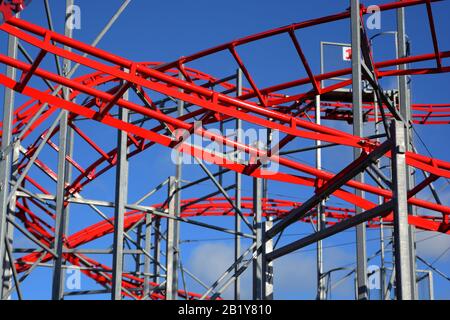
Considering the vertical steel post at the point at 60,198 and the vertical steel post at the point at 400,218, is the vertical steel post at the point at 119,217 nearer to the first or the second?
the vertical steel post at the point at 60,198

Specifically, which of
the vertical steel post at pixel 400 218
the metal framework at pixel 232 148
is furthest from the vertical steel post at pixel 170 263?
the vertical steel post at pixel 400 218

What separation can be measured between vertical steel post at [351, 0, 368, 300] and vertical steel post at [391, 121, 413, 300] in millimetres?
2084

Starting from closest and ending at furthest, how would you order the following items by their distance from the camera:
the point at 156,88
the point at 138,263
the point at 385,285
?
the point at 156,88 < the point at 385,285 < the point at 138,263

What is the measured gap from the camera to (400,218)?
580 cm

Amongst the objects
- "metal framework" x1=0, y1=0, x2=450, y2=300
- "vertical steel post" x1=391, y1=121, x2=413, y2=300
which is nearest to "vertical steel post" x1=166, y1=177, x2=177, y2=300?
"metal framework" x1=0, y1=0, x2=450, y2=300

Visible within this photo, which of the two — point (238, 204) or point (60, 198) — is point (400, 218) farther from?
point (238, 204)

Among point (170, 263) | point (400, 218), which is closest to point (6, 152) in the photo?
point (170, 263)

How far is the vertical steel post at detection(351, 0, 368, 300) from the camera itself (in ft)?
26.3

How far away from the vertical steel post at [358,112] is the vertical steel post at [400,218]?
6.84 feet

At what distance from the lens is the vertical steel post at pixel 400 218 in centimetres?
567

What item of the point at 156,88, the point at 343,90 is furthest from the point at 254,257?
the point at 343,90

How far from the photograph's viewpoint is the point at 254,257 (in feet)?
35.3
